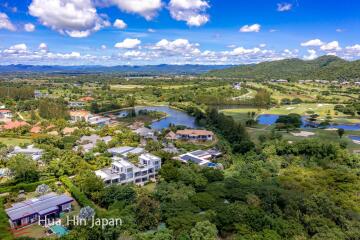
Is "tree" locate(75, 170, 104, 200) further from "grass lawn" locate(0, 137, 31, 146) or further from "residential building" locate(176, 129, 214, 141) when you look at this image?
"residential building" locate(176, 129, 214, 141)

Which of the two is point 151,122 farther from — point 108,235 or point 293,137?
point 108,235

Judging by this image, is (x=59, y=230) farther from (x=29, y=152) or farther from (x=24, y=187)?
(x=29, y=152)

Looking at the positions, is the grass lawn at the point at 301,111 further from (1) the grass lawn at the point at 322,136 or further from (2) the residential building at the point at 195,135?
(2) the residential building at the point at 195,135

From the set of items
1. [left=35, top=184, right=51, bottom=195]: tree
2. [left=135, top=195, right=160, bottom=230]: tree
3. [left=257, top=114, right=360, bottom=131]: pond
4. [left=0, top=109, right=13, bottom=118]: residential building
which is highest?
[left=135, top=195, right=160, bottom=230]: tree

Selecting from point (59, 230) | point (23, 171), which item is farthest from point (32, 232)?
point (23, 171)

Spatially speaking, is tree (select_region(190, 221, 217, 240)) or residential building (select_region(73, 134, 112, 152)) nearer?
tree (select_region(190, 221, 217, 240))

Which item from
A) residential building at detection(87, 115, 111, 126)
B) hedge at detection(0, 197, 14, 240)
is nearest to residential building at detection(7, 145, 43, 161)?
hedge at detection(0, 197, 14, 240)

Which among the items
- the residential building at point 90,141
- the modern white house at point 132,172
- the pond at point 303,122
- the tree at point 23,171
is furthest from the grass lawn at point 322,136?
the tree at point 23,171
